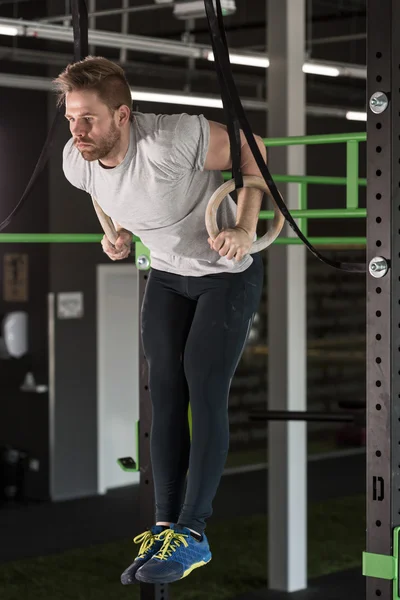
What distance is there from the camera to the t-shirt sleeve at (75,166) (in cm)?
275

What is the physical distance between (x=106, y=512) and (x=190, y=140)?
7.60 metres

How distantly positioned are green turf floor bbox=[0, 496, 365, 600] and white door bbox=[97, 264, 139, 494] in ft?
6.22

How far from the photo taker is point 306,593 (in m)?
7.23

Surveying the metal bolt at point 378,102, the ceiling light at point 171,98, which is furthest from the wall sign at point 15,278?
the metal bolt at point 378,102

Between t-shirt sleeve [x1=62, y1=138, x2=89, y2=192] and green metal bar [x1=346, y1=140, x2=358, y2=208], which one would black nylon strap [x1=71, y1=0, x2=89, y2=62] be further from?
green metal bar [x1=346, y1=140, x2=358, y2=208]

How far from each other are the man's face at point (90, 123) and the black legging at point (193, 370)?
397 millimetres

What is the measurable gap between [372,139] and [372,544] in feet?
2.94

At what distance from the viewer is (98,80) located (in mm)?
2547

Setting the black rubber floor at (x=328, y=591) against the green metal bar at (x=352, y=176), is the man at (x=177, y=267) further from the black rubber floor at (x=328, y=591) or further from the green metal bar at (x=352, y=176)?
the black rubber floor at (x=328, y=591)

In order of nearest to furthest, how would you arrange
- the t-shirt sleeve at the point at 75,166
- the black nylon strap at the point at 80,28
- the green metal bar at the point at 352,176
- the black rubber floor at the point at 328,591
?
1. the t-shirt sleeve at the point at 75,166
2. the black nylon strap at the point at 80,28
3. the green metal bar at the point at 352,176
4. the black rubber floor at the point at 328,591

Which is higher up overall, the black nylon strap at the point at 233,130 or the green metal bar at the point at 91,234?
the black nylon strap at the point at 233,130

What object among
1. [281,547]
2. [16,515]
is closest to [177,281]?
[281,547]

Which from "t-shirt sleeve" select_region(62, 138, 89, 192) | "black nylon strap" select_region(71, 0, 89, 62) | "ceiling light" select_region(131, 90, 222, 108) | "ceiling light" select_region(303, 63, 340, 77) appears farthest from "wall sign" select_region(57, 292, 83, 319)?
"t-shirt sleeve" select_region(62, 138, 89, 192)

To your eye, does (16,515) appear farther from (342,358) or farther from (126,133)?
(126,133)
